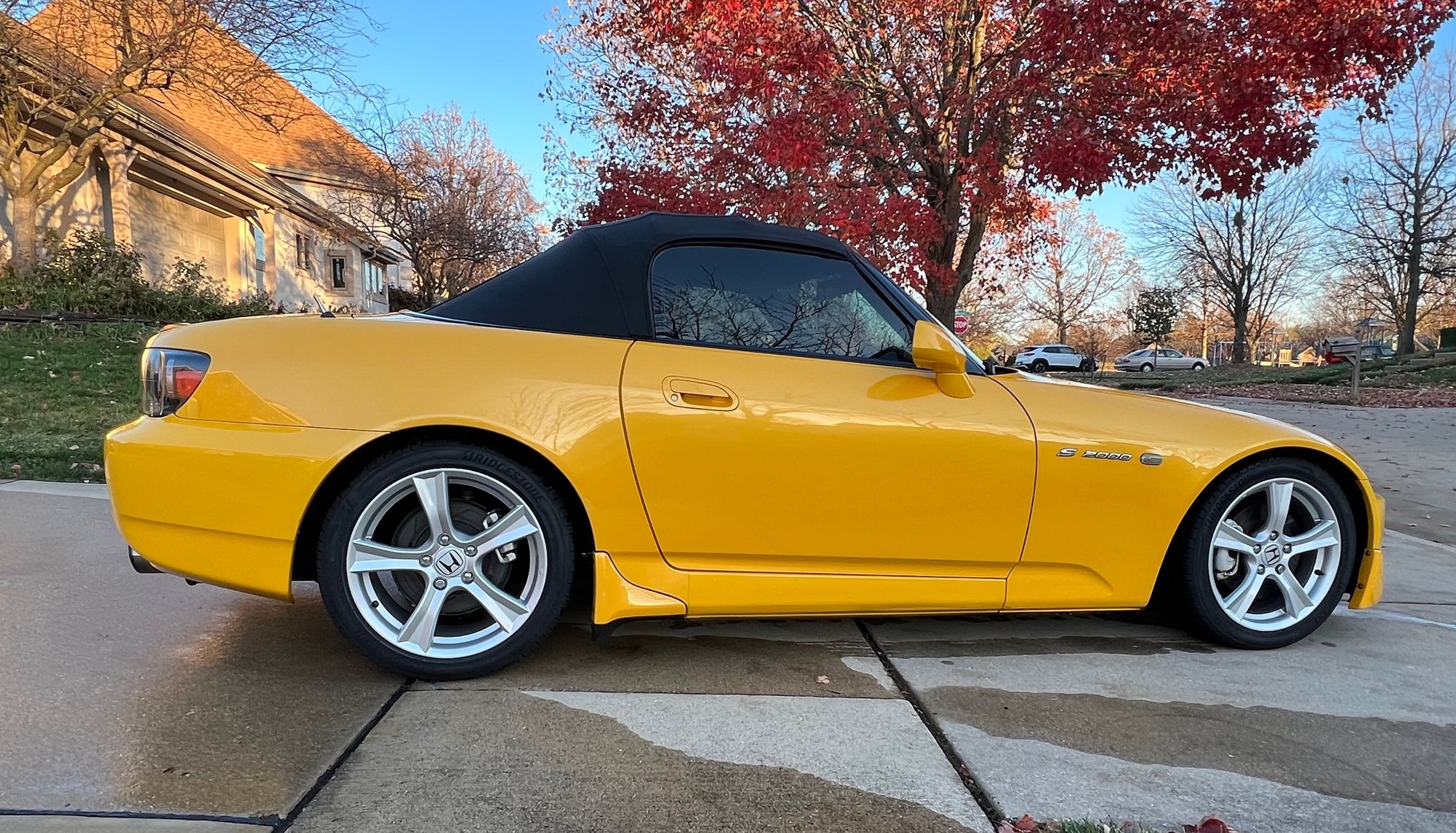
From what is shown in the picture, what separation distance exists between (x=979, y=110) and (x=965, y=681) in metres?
6.25

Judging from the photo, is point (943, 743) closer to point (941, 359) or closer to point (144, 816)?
point (941, 359)

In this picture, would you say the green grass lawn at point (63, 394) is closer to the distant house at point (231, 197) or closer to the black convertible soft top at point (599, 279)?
the distant house at point (231, 197)

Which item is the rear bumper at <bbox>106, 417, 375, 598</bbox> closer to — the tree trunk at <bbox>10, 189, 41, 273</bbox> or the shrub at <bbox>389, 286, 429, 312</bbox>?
the tree trunk at <bbox>10, 189, 41, 273</bbox>

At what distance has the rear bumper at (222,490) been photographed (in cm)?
220

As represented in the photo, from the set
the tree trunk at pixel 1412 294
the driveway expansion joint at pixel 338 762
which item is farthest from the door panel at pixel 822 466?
the tree trunk at pixel 1412 294

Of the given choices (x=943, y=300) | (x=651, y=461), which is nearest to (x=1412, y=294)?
(x=943, y=300)

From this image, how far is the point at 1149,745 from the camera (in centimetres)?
206

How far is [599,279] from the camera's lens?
248cm

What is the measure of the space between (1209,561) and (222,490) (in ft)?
10.5

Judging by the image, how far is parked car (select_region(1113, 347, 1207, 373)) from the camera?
44.9 metres

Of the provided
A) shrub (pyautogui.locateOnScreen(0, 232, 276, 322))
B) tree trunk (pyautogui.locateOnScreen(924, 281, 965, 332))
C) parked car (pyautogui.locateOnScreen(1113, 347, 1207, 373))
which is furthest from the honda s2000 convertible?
parked car (pyautogui.locateOnScreen(1113, 347, 1207, 373))

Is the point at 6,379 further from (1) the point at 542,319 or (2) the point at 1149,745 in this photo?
(2) the point at 1149,745

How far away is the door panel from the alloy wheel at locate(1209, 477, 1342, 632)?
90cm

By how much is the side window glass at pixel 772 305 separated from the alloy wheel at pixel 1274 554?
1.40 metres
